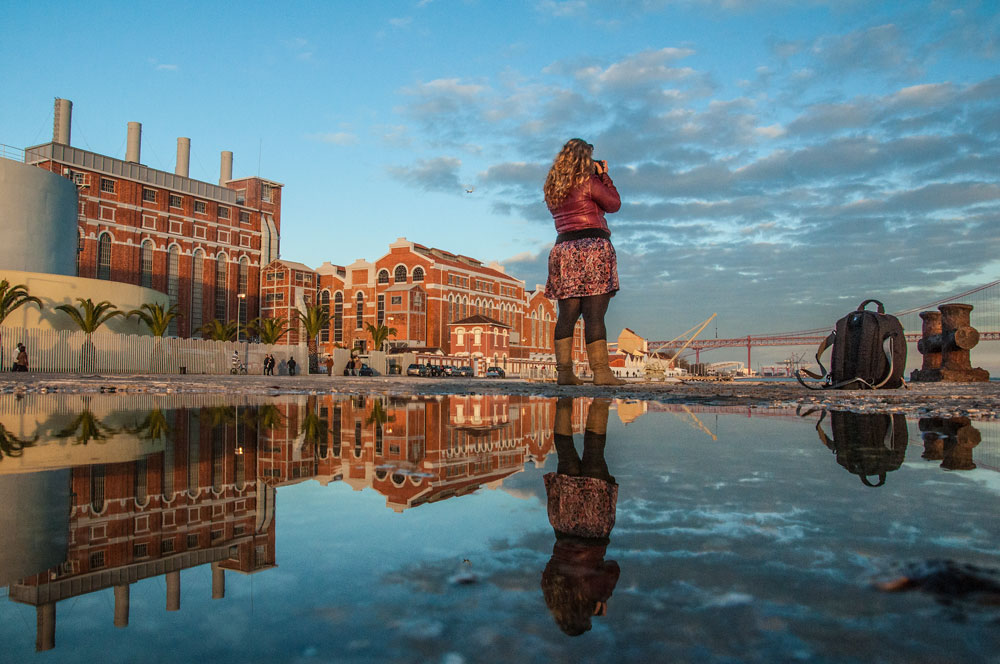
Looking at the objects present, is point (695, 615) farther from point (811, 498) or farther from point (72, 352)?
point (72, 352)

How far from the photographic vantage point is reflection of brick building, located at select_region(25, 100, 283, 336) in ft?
153

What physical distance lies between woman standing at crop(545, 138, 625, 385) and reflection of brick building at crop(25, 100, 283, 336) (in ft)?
149

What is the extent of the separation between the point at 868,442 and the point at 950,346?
14.9 metres

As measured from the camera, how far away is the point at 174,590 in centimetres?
95

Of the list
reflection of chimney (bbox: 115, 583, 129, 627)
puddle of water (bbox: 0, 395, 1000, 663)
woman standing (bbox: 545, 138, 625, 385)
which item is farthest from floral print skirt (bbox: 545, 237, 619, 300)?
reflection of chimney (bbox: 115, 583, 129, 627)

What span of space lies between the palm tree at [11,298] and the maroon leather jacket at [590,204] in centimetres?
2393

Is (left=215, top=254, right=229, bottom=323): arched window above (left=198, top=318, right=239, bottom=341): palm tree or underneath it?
above

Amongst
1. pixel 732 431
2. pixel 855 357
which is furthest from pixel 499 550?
pixel 855 357

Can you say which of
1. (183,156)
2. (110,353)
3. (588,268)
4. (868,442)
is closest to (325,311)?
(183,156)

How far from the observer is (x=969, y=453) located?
92.3 inches

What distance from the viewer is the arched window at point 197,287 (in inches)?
2048

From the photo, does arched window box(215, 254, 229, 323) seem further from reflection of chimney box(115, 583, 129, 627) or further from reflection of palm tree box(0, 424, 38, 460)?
reflection of chimney box(115, 583, 129, 627)

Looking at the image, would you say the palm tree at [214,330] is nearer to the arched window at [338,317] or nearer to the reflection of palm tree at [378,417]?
the arched window at [338,317]

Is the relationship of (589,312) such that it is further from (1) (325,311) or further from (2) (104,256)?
(1) (325,311)
